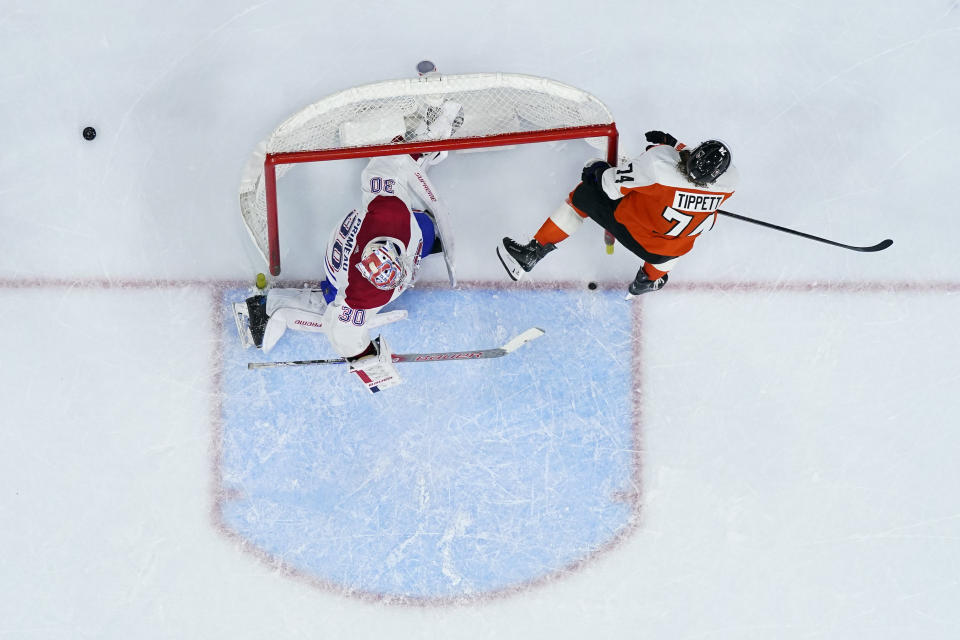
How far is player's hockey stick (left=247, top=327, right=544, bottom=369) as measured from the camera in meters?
3.17

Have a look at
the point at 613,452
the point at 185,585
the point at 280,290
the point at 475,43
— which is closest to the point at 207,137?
the point at 280,290

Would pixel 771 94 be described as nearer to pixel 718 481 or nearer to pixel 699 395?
pixel 699 395

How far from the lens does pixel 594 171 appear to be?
293cm

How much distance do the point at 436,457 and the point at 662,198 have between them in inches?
54.6

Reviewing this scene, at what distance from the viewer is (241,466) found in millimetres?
3180

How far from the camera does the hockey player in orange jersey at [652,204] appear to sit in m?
2.56

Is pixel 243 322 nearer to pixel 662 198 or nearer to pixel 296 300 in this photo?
pixel 296 300

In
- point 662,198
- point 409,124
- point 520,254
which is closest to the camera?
point 662,198

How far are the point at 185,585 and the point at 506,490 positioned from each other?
53.7 inches

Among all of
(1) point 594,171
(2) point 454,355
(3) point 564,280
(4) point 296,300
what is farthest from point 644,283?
(4) point 296,300

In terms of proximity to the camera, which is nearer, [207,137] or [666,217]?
[666,217]

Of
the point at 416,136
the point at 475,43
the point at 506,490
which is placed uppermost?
the point at 475,43

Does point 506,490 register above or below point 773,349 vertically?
below

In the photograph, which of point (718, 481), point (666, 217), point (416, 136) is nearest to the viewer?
point (666, 217)
